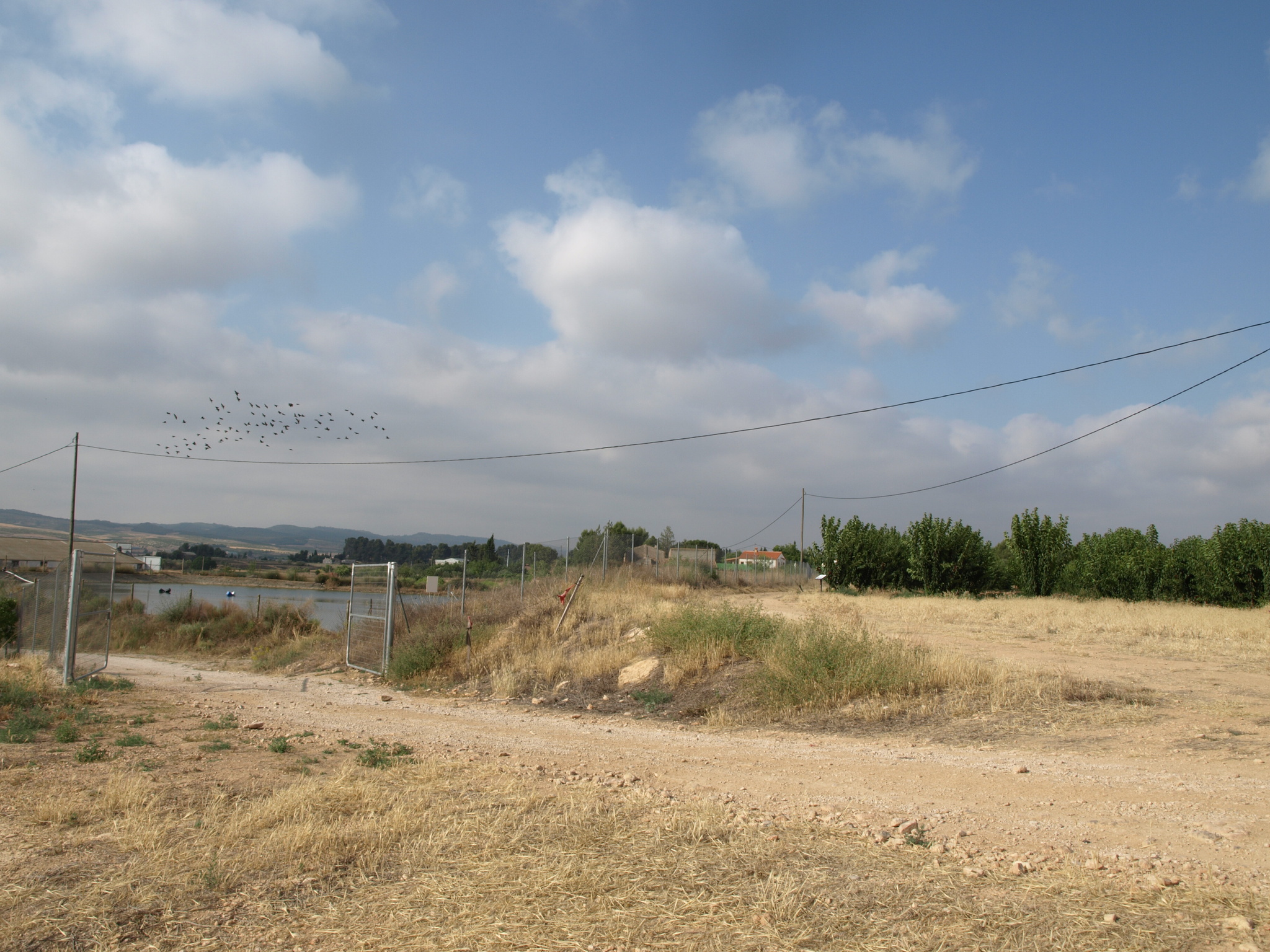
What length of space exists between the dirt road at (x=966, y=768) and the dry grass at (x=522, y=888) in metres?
0.66

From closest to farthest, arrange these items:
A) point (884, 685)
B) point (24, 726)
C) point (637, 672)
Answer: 1. point (24, 726)
2. point (884, 685)
3. point (637, 672)

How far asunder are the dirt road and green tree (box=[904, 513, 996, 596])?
30.8m

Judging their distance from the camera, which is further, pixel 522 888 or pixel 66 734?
pixel 66 734

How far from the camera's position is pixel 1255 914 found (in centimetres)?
420

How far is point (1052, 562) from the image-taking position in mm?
42219

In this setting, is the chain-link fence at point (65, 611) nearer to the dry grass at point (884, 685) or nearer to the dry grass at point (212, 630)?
the dry grass at point (212, 630)

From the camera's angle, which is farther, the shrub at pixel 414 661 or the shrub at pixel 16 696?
the shrub at pixel 414 661

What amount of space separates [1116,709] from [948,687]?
206cm

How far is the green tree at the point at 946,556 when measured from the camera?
1720 inches

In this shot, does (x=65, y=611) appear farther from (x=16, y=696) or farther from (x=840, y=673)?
(x=840, y=673)

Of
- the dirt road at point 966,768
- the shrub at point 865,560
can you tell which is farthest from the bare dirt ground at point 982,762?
the shrub at point 865,560

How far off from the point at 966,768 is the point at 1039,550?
38880 mm

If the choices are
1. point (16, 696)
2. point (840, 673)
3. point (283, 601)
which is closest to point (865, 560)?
point (283, 601)

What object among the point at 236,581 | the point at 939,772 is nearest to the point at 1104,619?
the point at 939,772
